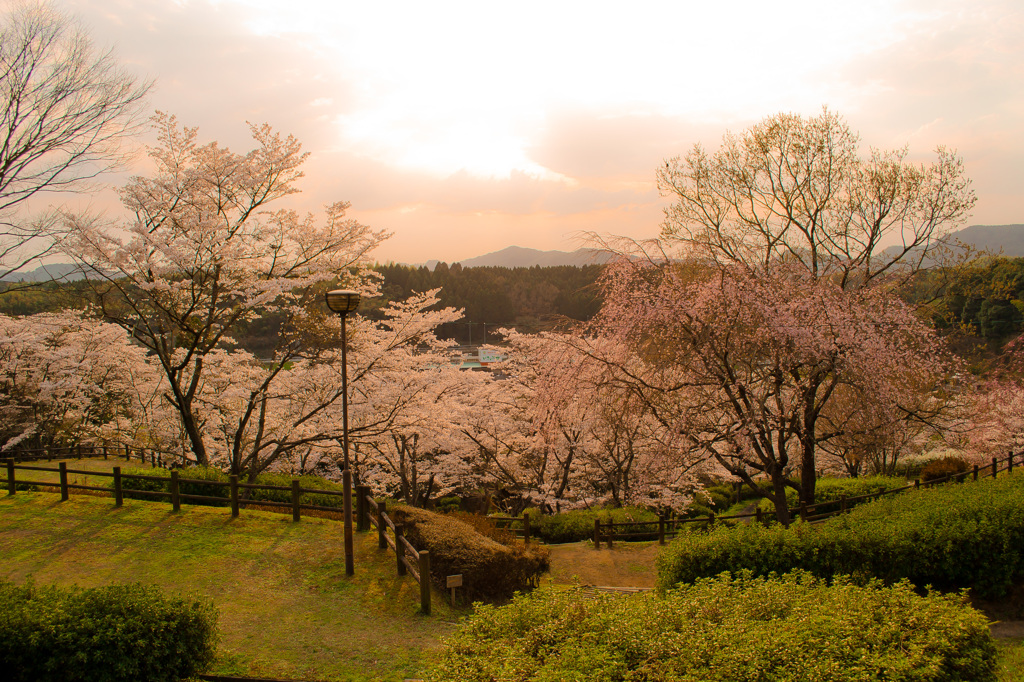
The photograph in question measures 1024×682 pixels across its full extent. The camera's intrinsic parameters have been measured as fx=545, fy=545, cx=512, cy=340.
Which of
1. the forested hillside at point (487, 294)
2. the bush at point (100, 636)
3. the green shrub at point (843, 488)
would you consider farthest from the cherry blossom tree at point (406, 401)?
the forested hillside at point (487, 294)

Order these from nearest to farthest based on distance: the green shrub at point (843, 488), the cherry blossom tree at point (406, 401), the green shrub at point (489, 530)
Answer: the green shrub at point (489, 530)
the cherry blossom tree at point (406, 401)
the green shrub at point (843, 488)

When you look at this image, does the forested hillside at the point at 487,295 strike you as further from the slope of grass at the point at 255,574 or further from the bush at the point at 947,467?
the slope of grass at the point at 255,574

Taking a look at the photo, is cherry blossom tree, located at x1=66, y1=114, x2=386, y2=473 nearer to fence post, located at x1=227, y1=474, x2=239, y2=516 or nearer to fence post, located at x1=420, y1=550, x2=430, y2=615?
fence post, located at x1=227, y1=474, x2=239, y2=516

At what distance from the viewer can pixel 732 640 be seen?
4215 mm

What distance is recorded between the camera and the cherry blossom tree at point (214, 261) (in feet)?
49.8

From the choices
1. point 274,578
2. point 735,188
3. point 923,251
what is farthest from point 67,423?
point 923,251

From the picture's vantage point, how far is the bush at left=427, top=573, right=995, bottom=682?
392 cm

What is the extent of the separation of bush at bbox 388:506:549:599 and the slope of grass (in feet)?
2.02

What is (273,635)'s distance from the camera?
7770mm

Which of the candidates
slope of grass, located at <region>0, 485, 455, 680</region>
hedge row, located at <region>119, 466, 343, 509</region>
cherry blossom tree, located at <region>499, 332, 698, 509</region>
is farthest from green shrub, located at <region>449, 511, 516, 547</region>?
hedge row, located at <region>119, 466, 343, 509</region>

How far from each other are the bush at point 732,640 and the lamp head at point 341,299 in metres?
6.23

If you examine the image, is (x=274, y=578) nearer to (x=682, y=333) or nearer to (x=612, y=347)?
(x=612, y=347)

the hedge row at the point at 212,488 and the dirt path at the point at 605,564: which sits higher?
the hedge row at the point at 212,488

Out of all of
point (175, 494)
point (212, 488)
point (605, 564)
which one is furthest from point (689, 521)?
point (175, 494)
